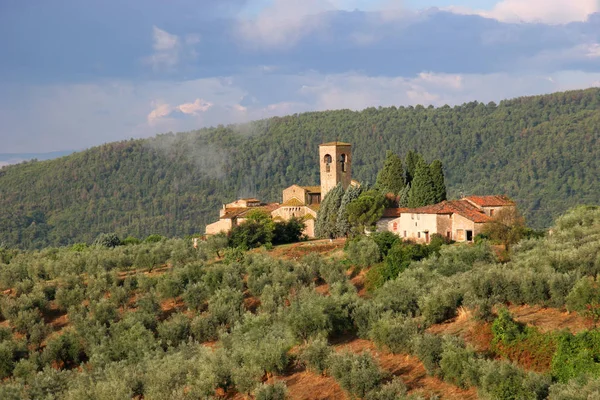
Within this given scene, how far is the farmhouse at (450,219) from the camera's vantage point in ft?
170

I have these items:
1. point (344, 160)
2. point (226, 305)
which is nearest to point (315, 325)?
point (226, 305)

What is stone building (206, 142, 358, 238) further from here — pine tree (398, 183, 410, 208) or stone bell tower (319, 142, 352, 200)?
pine tree (398, 183, 410, 208)

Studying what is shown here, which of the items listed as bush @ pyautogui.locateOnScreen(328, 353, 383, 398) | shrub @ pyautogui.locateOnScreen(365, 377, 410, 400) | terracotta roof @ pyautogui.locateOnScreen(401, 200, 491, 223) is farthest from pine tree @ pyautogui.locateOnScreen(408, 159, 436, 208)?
shrub @ pyautogui.locateOnScreen(365, 377, 410, 400)

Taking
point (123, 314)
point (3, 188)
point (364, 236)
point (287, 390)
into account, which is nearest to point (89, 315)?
point (123, 314)

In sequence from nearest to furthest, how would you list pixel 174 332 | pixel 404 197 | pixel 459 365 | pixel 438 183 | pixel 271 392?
1. pixel 271 392
2. pixel 459 365
3. pixel 174 332
4. pixel 438 183
5. pixel 404 197

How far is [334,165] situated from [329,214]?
250 inches

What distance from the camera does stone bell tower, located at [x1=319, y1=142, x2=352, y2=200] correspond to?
6606cm

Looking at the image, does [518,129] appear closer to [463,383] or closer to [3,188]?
[3,188]

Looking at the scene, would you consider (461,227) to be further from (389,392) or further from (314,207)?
(389,392)

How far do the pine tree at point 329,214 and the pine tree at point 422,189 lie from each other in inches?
205

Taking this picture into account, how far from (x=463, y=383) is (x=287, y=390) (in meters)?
5.25

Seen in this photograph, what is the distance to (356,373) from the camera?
25.9m

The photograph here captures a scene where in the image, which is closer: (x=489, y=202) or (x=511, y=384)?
(x=511, y=384)

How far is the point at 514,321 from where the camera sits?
97.2ft
